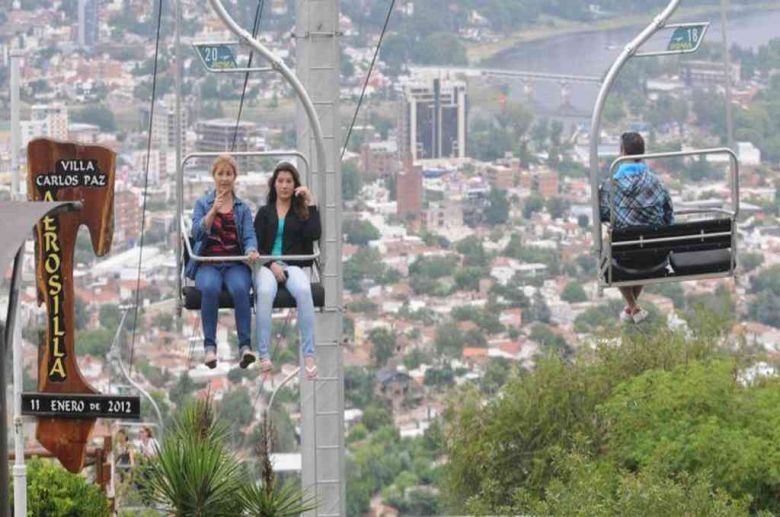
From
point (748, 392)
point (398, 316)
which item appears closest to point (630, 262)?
point (748, 392)

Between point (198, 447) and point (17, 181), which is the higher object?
point (17, 181)

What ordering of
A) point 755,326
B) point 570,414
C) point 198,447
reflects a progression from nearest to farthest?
point 198,447 → point 570,414 → point 755,326

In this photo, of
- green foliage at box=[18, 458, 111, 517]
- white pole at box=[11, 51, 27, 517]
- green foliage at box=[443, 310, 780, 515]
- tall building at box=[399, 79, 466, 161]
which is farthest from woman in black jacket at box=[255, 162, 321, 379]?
tall building at box=[399, 79, 466, 161]

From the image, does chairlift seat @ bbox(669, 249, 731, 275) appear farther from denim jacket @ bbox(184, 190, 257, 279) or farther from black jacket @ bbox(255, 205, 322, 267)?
denim jacket @ bbox(184, 190, 257, 279)

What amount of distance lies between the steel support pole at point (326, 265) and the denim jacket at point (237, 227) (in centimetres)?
35

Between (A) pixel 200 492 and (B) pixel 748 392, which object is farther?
(B) pixel 748 392

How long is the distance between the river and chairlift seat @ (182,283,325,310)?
81.2 metres

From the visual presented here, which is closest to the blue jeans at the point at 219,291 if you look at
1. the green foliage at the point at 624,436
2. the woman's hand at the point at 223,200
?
the woman's hand at the point at 223,200

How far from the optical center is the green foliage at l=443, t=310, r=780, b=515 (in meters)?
19.0

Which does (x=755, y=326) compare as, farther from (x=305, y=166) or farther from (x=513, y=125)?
(x=305, y=166)

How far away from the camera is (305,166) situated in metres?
12.2

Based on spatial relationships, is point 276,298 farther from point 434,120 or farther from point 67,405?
point 434,120

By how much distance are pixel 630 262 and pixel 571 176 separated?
86.1 meters

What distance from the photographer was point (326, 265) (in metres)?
12.0
